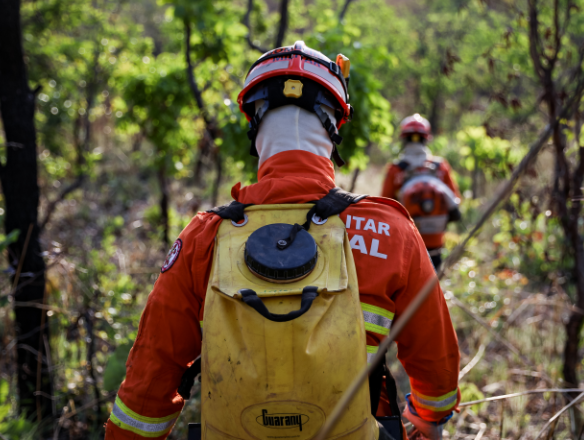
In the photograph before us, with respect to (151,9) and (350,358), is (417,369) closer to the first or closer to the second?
(350,358)

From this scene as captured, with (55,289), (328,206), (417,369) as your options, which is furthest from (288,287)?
(55,289)

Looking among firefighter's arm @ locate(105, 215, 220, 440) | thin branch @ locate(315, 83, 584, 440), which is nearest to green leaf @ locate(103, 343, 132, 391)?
firefighter's arm @ locate(105, 215, 220, 440)

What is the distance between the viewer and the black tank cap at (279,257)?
126 centimetres

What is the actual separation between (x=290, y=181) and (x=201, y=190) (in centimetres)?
1041

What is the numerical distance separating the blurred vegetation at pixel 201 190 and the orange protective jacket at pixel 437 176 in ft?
1.13

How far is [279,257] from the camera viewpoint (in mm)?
1271

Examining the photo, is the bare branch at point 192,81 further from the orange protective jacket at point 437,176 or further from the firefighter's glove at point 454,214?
the firefighter's glove at point 454,214

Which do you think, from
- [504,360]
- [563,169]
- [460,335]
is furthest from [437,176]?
[563,169]

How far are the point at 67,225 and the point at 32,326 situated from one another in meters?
5.92

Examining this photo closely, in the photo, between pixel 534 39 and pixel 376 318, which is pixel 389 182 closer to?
pixel 534 39

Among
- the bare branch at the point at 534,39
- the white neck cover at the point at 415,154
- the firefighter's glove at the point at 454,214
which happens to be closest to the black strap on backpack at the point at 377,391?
the bare branch at the point at 534,39

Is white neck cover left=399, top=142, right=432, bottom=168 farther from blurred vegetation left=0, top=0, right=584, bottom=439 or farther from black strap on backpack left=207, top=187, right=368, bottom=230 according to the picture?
black strap on backpack left=207, top=187, right=368, bottom=230

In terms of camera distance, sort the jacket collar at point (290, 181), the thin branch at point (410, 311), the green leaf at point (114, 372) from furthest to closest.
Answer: the green leaf at point (114, 372) < the jacket collar at point (290, 181) < the thin branch at point (410, 311)

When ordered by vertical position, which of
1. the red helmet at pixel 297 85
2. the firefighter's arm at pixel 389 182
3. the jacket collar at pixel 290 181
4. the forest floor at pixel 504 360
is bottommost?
the forest floor at pixel 504 360
